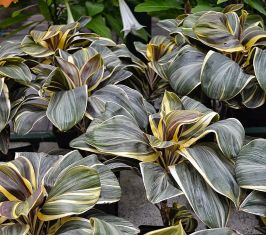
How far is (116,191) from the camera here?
33.0 inches

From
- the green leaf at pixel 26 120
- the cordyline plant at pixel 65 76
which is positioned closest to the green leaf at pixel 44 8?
the cordyline plant at pixel 65 76

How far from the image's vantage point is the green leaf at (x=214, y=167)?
812 mm

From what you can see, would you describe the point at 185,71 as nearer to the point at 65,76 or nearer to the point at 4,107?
the point at 65,76

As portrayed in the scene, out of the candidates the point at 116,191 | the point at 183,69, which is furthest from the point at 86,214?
the point at 183,69

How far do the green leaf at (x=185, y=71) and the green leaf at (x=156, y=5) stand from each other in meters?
0.57

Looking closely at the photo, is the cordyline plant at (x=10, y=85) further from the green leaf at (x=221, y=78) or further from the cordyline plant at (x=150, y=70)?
the green leaf at (x=221, y=78)

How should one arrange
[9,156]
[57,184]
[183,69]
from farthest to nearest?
[9,156], [183,69], [57,184]

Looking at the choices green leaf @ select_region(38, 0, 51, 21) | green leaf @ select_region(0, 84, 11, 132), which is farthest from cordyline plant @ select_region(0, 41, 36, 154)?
green leaf @ select_region(38, 0, 51, 21)

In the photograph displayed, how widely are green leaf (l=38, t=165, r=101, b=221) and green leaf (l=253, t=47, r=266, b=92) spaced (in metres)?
0.51

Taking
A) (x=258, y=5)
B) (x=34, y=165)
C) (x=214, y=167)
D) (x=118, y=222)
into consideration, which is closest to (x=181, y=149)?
(x=214, y=167)

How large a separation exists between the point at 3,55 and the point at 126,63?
13.8 inches

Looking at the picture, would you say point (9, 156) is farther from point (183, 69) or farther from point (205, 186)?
point (205, 186)

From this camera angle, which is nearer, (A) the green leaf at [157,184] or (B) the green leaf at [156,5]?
(A) the green leaf at [157,184]

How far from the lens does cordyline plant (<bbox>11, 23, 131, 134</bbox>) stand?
1.03 m
